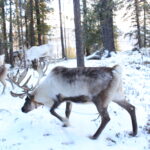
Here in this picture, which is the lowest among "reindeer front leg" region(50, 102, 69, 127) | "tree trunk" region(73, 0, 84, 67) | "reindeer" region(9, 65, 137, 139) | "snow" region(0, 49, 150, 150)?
"snow" region(0, 49, 150, 150)

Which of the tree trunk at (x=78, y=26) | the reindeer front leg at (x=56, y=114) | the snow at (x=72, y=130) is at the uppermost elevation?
the tree trunk at (x=78, y=26)

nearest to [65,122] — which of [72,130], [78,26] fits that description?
[72,130]

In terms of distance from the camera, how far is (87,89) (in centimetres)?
447

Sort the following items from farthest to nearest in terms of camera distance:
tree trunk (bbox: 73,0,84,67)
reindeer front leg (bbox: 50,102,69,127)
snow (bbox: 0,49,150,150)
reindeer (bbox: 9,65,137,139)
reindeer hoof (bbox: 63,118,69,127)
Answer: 1. tree trunk (bbox: 73,0,84,67)
2. reindeer hoof (bbox: 63,118,69,127)
3. reindeer front leg (bbox: 50,102,69,127)
4. reindeer (bbox: 9,65,137,139)
5. snow (bbox: 0,49,150,150)

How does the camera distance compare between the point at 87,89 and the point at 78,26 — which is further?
the point at 78,26

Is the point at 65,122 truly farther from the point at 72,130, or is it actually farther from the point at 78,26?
the point at 78,26

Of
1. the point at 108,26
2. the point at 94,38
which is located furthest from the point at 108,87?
the point at 94,38

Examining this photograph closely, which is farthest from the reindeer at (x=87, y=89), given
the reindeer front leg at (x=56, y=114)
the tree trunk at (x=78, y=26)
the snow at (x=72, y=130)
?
the tree trunk at (x=78, y=26)

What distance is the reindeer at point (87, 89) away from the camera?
4.42 meters

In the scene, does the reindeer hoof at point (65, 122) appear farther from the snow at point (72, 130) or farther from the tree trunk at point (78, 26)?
the tree trunk at point (78, 26)

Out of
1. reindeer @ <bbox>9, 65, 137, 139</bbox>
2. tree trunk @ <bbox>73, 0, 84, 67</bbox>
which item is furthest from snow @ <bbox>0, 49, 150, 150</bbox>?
tree trunk @ <bbox>73, 0, 84, 67</bbox>

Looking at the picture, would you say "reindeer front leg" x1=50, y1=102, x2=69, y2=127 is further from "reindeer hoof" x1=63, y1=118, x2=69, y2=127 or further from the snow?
the snow

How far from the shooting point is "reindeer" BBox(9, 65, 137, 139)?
4418 mm

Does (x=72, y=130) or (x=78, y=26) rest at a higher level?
(x=78, y=26)
